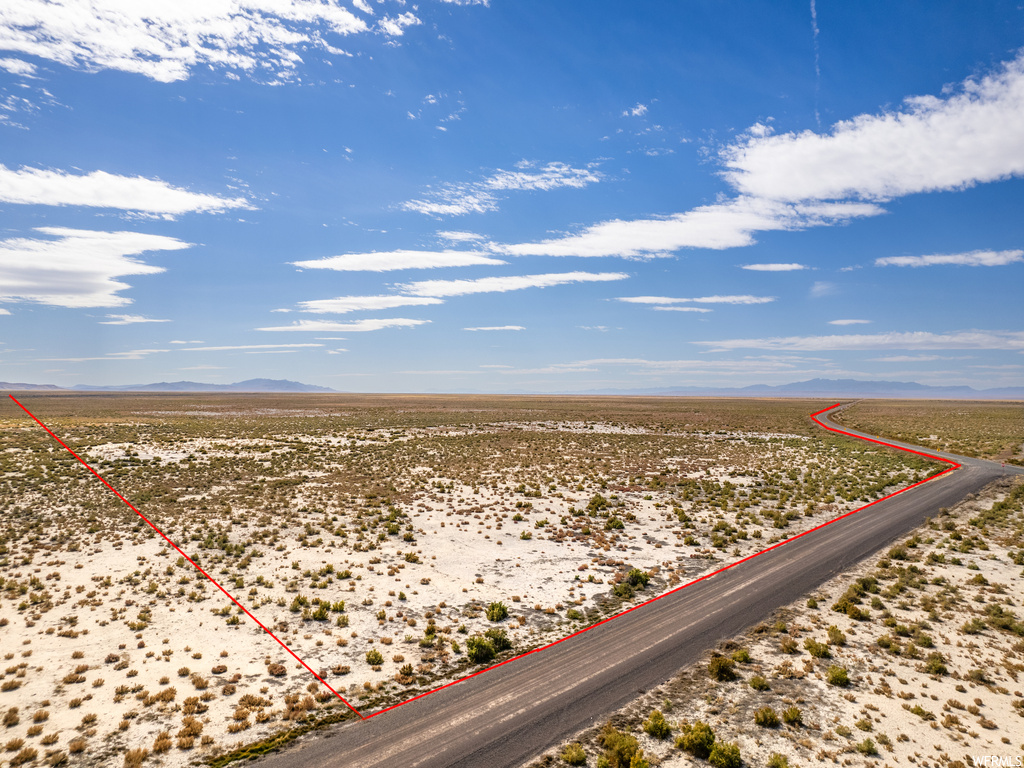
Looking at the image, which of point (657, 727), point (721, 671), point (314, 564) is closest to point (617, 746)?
point (657, 727)

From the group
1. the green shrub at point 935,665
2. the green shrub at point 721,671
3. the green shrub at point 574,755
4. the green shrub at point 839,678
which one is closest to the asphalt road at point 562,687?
the green shrub at point 574,755

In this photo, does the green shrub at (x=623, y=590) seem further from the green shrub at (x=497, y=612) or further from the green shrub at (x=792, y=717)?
the green shrub at (x=792, y=717)

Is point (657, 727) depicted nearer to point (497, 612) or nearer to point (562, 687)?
point (562, 687)

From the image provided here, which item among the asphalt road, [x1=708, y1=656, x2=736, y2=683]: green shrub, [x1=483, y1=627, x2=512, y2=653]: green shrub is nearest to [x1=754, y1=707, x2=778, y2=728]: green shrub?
[x1=708, y1=656, x2=736, y2=683]: green shrub

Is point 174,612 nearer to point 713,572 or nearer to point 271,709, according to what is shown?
point 271,709

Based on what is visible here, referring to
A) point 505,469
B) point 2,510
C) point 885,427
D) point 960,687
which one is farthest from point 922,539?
point 885,427

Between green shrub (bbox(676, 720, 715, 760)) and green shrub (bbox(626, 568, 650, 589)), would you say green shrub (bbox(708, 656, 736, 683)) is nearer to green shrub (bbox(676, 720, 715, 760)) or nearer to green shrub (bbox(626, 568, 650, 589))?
green shrub (bbox(676, 720, 715, 760))
